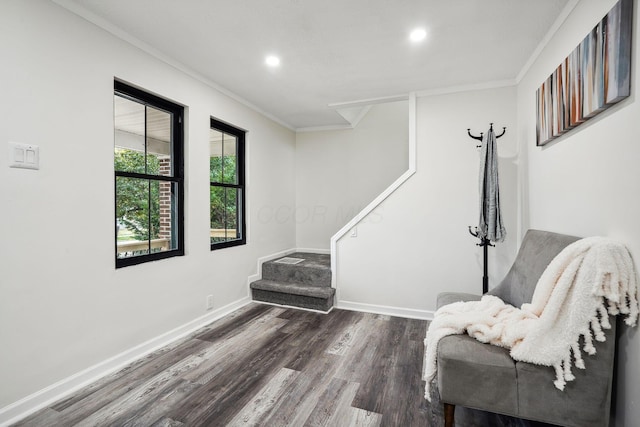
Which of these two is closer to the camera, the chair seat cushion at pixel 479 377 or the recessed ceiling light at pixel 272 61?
the chair seat cushion at pixel 479 377

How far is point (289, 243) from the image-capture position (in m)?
4.53

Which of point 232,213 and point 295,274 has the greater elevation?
point 232,213

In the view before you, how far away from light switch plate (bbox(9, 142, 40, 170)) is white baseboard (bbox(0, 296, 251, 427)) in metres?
1.30

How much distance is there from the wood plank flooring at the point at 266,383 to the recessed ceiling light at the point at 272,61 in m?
2.42

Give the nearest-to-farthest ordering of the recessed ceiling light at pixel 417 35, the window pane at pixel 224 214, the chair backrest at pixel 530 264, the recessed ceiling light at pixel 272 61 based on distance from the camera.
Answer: the chair backrest at pixel 530 264 → the recessed ceiling light at pixel 417 35 → the recessed ceiling light at pixel 272 61 → the window pane at pixel 224 214

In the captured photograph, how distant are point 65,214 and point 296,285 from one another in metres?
2.28

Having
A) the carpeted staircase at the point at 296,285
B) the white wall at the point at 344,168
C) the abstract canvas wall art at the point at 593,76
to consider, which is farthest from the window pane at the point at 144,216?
the abstract canvas wall art at the point at 593,76

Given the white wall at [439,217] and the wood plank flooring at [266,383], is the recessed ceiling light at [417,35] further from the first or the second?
the wood plank flooring at [266,383]

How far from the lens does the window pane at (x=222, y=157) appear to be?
3198mm

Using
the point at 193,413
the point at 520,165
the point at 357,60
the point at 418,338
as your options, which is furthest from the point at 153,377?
the point at 520,165

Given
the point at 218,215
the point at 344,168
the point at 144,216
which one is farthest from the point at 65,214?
the point at 344,168

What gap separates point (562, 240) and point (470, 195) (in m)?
1.35

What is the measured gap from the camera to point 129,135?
2.29 metres

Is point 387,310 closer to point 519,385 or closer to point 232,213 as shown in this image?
point 519,385
